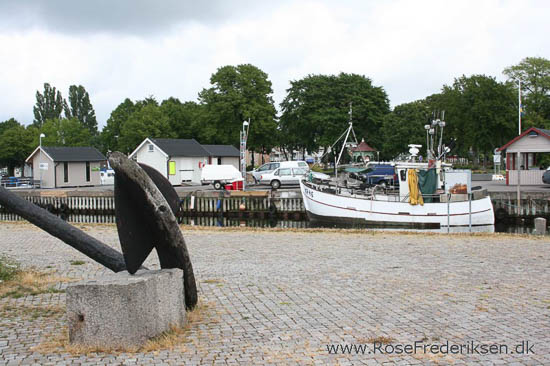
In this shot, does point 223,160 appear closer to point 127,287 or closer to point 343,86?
point 343,86

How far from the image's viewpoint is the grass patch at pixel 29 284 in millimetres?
8430

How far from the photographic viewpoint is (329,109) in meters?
69.7

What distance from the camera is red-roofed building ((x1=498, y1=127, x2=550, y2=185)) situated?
123ft

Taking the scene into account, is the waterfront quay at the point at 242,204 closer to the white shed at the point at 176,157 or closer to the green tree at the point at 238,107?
the white shed at the point at 176,157

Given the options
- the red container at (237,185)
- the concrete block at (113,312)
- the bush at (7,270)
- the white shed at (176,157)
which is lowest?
the bush at (7,270)

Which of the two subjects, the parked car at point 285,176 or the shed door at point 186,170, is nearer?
the parked car at point 285,176

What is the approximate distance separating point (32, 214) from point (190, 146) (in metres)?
46.9

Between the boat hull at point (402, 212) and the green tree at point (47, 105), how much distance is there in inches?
3954

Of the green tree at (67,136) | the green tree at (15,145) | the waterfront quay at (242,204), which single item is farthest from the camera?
the green tree at (67,136)

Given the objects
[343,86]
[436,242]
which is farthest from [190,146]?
[436,242]

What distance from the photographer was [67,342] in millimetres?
5957

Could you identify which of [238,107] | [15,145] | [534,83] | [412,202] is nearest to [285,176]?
[412,202]

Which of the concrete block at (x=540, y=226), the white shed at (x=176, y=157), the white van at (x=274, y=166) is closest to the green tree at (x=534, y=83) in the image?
the white van at (x=274, y=166)

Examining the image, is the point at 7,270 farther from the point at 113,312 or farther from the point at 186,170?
the point at 186,170
